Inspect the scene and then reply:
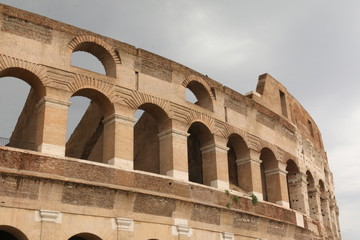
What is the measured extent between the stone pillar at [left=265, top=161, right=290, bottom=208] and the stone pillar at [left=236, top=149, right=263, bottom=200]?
1326mm

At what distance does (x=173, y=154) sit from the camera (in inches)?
522

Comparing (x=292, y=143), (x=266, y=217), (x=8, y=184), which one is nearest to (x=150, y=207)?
(x=8, y=184)

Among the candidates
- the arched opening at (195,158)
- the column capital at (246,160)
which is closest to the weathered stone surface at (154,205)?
the arched opening at (195,158)

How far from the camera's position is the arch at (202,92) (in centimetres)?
1498

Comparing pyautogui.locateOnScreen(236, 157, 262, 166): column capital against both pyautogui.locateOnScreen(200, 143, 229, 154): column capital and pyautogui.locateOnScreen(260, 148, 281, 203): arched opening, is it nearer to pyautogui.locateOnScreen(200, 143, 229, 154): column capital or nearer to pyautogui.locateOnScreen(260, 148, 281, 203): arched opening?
pyautogui.locateOnScreen(260, 148, 281, 203): arched opening

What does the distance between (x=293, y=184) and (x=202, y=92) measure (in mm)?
5776

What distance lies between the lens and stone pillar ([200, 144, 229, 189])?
1421 cm

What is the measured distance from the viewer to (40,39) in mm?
11820

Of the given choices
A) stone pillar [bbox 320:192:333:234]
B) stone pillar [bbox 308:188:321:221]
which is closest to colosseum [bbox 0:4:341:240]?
stone pillar [bbox 308:188:321:221]

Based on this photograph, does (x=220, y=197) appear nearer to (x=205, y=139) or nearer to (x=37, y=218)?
(x=205, y=139)

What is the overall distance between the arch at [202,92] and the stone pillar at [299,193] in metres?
5.46

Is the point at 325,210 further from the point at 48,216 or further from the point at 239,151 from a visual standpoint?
the point at 48,216

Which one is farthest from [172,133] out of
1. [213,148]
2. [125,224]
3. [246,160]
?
[246,160]

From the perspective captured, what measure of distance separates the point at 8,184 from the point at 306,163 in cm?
1249
